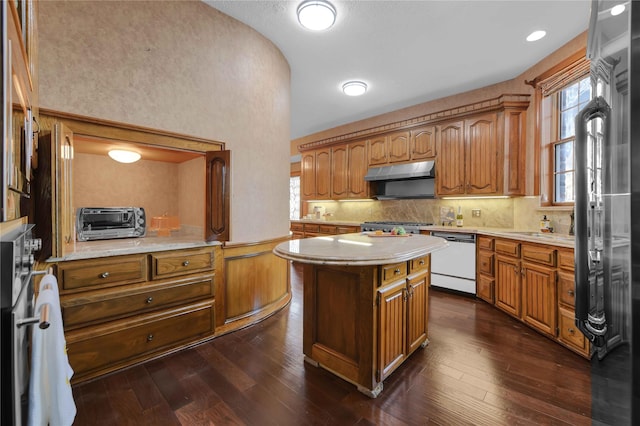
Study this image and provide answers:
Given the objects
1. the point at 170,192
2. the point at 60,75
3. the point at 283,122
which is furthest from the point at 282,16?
the point at 170,192

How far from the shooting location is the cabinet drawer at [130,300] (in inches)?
70.5

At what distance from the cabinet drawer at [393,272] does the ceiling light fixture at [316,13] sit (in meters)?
2.23

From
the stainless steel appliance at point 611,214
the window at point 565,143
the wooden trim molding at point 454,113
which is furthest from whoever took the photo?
the wooden trim molding at point 454,113

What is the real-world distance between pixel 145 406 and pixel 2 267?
157 centimetres

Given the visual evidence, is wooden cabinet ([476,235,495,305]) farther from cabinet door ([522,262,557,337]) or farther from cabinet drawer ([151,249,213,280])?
cabinet drawer ([151,249,213,280])

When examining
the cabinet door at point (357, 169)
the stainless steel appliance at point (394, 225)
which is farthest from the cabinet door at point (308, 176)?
the stainless steel appliance at point (394, 225)

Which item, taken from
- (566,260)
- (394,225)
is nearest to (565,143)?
(566,260)

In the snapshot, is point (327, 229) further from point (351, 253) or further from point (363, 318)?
point (351, 253)

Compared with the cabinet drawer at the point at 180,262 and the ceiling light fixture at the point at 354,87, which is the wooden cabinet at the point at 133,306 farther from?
the ceiling light fixture at the point at 354,87

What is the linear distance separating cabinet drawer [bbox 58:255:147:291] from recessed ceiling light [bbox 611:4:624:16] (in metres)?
2.62

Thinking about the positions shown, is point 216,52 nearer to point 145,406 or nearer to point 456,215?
point 145,406

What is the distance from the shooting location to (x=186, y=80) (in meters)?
2.35

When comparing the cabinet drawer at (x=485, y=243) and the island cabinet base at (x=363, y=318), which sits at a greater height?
the cabinet drawer at (x=485, y=243)

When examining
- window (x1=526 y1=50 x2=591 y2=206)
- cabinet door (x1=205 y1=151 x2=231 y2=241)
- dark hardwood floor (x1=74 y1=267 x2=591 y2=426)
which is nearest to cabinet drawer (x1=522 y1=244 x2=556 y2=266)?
dark hardwood floor (x1=74 y1=267 x2=591 y2=426)
